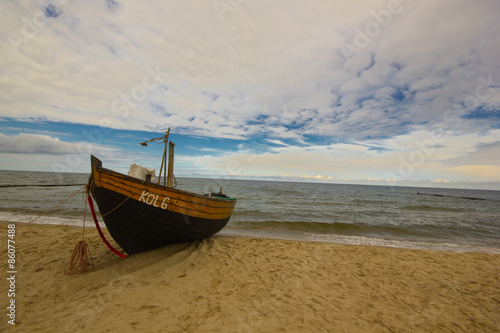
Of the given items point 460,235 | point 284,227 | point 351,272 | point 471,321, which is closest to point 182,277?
point 351,272

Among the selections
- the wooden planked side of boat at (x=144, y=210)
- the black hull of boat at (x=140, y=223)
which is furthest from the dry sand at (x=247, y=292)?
the wooden planked side of boat at (x=144, y=210)

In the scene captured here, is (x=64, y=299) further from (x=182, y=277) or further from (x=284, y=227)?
(x=284, y=227)

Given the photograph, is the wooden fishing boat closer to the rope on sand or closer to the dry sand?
the dry sand

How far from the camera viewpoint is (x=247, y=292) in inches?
178

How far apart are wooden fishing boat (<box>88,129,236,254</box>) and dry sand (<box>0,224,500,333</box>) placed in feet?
1.89

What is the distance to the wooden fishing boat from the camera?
5.29m

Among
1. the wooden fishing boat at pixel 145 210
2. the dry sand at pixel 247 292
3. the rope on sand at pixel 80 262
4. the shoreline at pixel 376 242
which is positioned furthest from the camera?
the shoreline at pixel 376 242

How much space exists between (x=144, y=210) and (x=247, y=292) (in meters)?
3.39

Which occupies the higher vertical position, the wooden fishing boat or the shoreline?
the wooden fishing boat

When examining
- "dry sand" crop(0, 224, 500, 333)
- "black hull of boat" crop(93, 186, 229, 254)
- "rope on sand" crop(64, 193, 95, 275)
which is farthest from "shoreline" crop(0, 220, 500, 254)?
"rope on sand" crop(64, 193, 95, 275)

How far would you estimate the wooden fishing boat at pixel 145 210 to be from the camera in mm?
5293

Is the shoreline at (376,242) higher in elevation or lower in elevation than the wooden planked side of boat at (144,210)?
lower

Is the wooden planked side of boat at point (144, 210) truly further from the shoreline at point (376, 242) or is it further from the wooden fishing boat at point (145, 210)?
the shoreline at point (376, 242)

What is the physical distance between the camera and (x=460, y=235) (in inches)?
502
